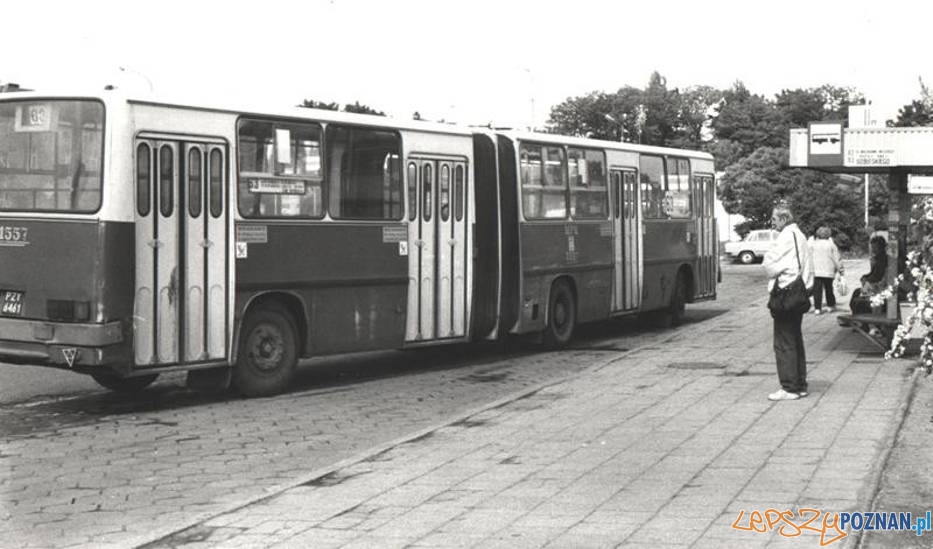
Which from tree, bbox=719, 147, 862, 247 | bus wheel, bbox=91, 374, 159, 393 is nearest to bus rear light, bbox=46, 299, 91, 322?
bus wheel, bbox=91, 374, 159, 393

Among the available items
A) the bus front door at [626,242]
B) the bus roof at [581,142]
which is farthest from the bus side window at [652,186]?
the bus front door at [626,242]

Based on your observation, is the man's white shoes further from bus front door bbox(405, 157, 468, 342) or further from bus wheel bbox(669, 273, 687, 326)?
bus wheel bbox(669, 273, 687, 326)

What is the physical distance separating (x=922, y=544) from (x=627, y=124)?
10712 centimetres

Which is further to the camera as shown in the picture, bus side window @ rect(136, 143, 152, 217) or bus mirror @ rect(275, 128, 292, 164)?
bus mirror @ rect(275, 128, 292, 164)

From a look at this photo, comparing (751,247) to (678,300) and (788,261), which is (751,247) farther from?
(788,261)

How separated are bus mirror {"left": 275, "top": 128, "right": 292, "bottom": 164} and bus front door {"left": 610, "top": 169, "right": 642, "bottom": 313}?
7.82 meters

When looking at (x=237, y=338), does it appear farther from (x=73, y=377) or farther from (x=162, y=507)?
(x=162, y=507)

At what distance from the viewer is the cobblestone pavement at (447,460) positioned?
22.4 ft

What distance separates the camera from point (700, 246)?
23078 millimetres

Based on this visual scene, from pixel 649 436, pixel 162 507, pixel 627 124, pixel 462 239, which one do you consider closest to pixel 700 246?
pixel 462 239

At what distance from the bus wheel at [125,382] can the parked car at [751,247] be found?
49.5m

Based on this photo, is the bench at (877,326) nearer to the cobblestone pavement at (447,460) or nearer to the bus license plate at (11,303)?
the cobblestone pavement at (447,460)

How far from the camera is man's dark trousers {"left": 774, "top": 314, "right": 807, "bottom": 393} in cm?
1145

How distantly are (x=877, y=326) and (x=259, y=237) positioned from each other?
7868mm
